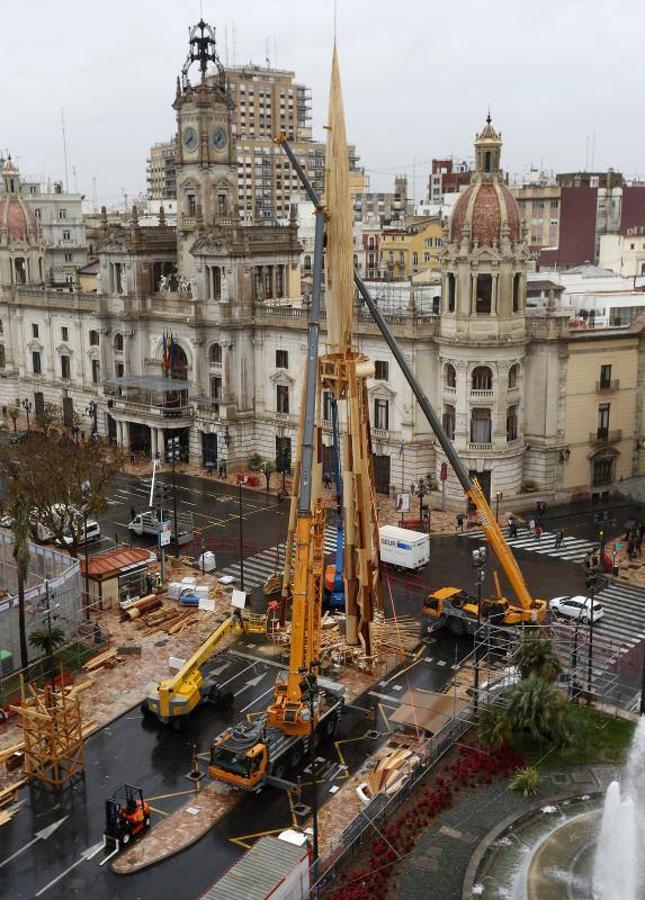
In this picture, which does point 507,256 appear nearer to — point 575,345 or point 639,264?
point 575,345

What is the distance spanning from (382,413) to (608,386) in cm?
1567

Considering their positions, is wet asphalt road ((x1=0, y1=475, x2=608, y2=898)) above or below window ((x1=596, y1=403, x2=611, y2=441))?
below

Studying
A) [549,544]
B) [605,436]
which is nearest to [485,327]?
[605,436]

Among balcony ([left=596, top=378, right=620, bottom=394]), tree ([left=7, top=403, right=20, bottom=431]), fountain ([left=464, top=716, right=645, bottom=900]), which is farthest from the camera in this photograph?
tree ([left=7, top=403, right=20, bottom=431])

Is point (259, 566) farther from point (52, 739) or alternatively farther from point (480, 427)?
point (52, 739)

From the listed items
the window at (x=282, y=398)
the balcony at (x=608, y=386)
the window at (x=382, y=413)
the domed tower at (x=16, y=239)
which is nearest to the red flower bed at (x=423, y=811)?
the window at (x=382, y=413)

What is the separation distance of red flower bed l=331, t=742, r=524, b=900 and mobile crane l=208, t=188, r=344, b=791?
428cm

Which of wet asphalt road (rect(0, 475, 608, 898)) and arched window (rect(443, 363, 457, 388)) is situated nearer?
wet asphalt road (rect(0, 475, 608, 898))

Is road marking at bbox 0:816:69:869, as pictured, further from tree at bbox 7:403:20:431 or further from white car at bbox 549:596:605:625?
tree at bbox 7:403:20:431

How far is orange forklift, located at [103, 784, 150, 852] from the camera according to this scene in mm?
34188

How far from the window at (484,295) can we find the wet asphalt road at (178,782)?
18.6m

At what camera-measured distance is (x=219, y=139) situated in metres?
83.6

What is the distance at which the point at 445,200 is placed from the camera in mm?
164375

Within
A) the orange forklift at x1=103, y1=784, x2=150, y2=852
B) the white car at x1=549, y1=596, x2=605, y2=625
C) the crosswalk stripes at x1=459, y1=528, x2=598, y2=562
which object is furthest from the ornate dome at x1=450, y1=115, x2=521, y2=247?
the orange forklift at x1=103, y1=784, x2=150, y2=852
